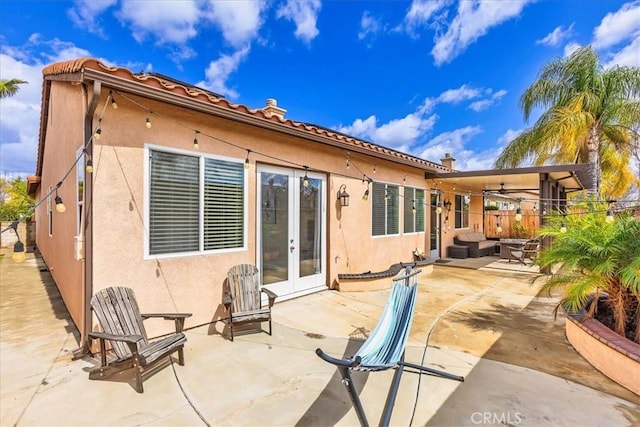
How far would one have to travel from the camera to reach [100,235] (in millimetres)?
3895

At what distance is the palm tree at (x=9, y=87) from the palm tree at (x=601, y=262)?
1838 cm

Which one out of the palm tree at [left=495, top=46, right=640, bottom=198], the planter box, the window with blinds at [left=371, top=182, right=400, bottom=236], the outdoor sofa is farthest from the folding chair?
the outdoor sofa

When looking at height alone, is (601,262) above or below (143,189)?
below

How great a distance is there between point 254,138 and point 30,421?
15.1 feet

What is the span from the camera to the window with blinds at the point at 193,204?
441 centimetres

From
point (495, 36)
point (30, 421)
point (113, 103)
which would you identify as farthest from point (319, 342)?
point (495, 36)

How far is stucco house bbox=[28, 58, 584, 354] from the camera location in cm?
392

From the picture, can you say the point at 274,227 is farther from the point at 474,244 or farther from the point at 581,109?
the point at 581,109

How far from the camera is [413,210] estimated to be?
10.1m

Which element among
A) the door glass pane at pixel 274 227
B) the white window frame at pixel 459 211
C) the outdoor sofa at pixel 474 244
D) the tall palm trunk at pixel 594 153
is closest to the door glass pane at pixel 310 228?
the door glass pane at pixel 274 227

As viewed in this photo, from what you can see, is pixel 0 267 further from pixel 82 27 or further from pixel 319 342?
pixel 319 342

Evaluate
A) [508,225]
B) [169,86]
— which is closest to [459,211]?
[508,225]

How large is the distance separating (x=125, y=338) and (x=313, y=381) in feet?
6.59

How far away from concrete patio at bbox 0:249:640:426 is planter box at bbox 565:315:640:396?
0.11 meters
